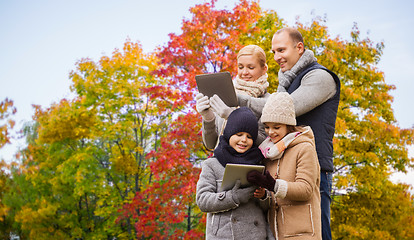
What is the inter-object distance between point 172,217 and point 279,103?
904 cm

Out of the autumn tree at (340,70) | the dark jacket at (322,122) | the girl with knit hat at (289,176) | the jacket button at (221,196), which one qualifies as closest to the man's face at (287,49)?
the dark jacket at (322,122)

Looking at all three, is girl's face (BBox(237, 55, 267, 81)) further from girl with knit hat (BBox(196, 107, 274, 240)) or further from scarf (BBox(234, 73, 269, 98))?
girl with knit hat (BBox(196, 107, 274, 240))

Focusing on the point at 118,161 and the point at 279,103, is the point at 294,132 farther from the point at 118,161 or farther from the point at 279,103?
the point at 118,161

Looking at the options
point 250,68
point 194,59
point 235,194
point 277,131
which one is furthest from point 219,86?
point 194,59

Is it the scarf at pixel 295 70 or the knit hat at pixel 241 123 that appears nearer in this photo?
the knit hat at pixel 241 123

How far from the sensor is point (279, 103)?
99.5 inches

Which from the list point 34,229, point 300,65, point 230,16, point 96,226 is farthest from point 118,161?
point 300,65

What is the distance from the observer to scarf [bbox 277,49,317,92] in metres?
2.82

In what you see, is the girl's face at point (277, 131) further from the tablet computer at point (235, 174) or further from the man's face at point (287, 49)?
the man's face at point (287, 49)

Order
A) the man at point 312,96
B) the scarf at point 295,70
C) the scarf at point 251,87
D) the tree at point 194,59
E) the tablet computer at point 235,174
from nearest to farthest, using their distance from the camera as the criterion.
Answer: the tablet computer at point 235,174 → the man at point 312,96 → the scarf at point 295,70 → the scarf at point 251,87 → the tree at point 194,59

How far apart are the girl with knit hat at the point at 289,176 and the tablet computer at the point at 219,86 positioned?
331 millimetres

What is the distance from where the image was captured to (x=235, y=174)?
2424 millimetres

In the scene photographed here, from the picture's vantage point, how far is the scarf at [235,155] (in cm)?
256

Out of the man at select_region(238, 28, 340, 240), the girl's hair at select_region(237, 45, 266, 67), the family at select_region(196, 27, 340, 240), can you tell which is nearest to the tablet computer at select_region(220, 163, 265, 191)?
the family at select_region(196, 27, 340, 240)
